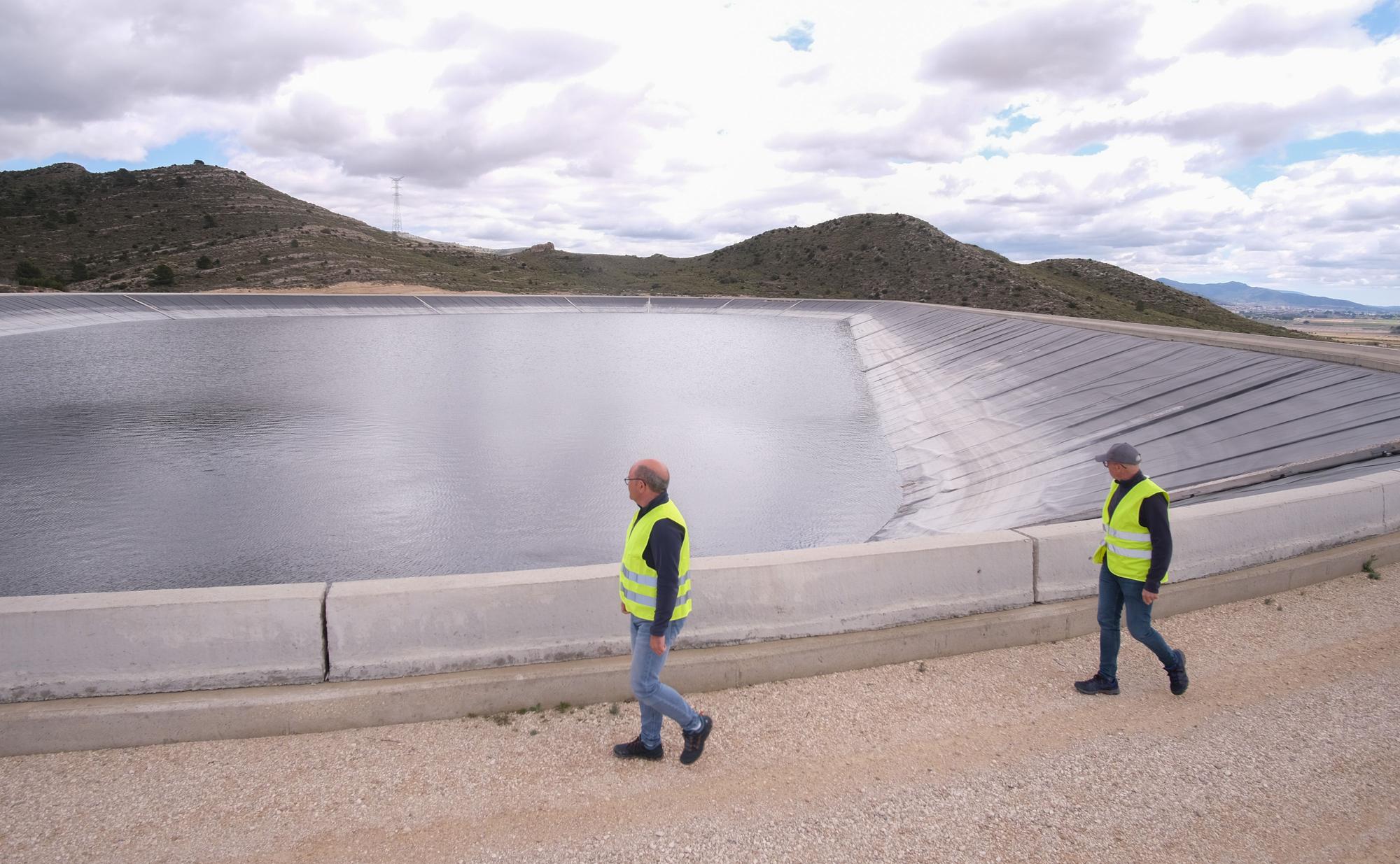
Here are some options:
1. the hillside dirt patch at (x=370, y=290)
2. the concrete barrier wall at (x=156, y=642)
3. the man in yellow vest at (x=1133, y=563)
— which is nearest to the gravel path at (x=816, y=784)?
the man in yellow vest at (x=1133, y=563)

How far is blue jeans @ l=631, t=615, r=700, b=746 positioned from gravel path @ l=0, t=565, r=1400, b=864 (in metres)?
0.26

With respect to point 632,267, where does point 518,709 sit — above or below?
below

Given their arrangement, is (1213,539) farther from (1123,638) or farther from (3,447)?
(3,447)

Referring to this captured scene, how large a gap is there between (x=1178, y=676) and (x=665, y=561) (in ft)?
11.5

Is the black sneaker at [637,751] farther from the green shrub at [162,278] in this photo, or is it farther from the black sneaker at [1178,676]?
the green shrub at [162,278]

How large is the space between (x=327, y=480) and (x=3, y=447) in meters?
7.22

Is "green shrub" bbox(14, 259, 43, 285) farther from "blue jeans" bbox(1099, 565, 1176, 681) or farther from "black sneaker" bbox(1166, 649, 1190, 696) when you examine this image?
"black sneaker" bbox(1166, 649, 1190, 696)

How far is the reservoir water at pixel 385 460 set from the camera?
11.3 m

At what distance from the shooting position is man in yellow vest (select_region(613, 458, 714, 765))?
14.1 ft

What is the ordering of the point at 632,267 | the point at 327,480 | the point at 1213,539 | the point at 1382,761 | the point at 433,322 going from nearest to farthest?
the point at 1382,761, the point at 1213,539, the point at 327,480, the point at 433,322, the point at 632,267

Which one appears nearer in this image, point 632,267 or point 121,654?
point 121,654

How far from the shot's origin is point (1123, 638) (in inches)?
249

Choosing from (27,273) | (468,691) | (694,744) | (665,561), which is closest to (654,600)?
(665,561)

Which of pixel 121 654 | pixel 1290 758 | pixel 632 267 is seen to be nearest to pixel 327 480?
pixel 121 654
